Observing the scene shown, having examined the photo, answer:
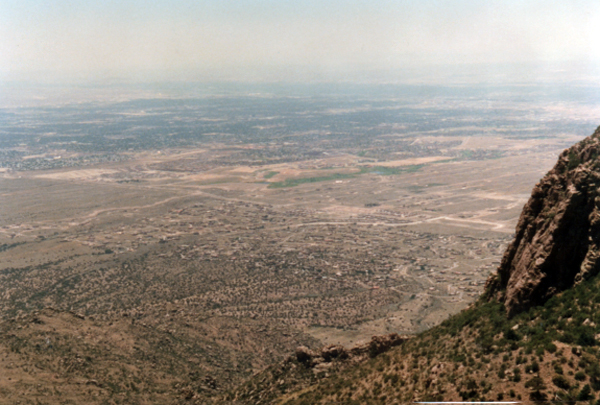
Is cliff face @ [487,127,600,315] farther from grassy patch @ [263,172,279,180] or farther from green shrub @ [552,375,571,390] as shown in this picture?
grassy patch @ [263,172,279,180]

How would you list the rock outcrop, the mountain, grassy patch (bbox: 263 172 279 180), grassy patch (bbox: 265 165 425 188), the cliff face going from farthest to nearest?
Answer: grassy patch (bbox: 263 172 279 180) < grassy patch (bbox: 265 165 425 188) < the rock outcrop < the cliff face < the mountain

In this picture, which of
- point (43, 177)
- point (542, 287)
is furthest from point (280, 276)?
point (43, 177)

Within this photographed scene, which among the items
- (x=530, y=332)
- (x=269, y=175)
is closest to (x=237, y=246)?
(x=269, y=175)

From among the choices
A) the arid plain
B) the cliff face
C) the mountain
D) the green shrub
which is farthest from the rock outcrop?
the green shrub

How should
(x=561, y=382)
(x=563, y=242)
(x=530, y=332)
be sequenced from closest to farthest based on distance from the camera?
(x=561, y=382) < (x=530, y=332) < (x=563, y=242)

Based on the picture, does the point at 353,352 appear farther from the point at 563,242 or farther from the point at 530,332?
the point at 563,242

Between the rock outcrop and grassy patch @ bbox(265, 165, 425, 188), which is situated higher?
the rock outcrop

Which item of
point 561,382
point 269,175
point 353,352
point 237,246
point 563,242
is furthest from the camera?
point 269,175
